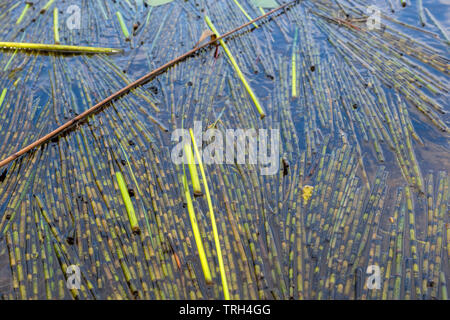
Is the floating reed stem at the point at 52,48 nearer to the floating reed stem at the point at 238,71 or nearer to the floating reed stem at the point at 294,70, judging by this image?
the floating reed stem at the point at 238,71

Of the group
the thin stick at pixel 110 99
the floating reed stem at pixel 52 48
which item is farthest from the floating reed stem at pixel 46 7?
the thin stick at pixel 110 99

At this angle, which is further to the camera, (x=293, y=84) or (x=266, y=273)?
(x=293, y=84)

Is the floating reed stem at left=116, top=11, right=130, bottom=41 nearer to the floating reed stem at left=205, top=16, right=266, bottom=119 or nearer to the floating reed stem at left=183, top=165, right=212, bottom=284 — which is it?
the floating reed stem at left=205, top=16, right=266, bottom=119

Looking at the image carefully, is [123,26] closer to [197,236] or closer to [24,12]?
[24,12]

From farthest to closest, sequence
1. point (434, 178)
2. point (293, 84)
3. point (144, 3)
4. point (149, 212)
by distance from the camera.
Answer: point (144, 3) → point (293, 84) → point (434, 178) → point (149, 212)

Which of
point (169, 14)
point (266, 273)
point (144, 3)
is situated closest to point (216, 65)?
point (169, 14)

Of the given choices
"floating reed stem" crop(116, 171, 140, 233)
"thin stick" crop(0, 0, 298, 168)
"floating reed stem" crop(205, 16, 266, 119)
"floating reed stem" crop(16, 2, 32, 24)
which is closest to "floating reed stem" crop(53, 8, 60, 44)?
"floating reed stem" crop(16, 2, 32, 24)

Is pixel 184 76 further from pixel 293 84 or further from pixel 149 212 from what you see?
pixel 149 212
